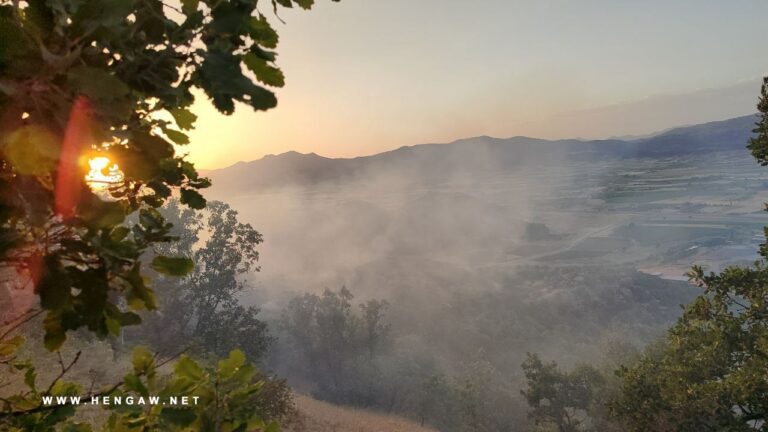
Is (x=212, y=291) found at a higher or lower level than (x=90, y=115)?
lower

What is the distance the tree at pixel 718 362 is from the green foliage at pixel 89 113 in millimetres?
11264

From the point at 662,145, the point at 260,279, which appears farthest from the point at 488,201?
the point at 260,279

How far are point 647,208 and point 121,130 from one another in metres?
208

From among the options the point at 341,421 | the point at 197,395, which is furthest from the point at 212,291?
the point at 197,395

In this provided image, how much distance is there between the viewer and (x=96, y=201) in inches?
44.3

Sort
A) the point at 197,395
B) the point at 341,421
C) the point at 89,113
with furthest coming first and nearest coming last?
1. the point at 341,421
2. the point at 197,395
3. the point at 89,113

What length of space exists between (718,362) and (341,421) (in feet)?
89.8

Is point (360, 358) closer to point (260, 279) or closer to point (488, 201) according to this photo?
point (260, 279)

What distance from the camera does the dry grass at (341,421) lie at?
85.0ft

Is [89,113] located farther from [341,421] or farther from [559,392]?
[559,392]

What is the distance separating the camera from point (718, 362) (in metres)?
10.1

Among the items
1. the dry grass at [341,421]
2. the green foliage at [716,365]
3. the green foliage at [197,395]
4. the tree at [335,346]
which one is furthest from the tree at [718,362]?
the tree at [335,346]

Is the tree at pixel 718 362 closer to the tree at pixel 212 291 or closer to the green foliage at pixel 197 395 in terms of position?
the green foliage at pixel 197 395

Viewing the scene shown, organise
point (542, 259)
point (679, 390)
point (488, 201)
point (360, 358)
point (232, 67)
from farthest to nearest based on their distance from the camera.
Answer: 1. point (488, 201)
2. point (542, 259)
3. point (360, 358)
4. point (679, 390)
5. point (232, 67)
